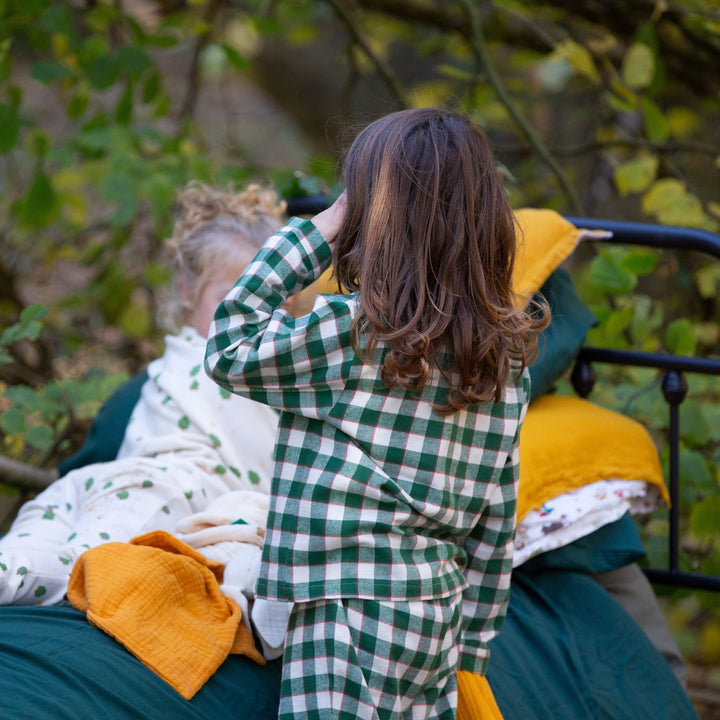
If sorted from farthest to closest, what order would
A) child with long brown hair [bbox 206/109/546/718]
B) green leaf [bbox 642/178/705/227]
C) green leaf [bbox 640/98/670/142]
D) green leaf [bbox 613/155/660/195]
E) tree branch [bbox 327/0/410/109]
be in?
tree branch [bbox 327/0/410/109]
green leaf [bbox 613/155/660/195]
green leaf [bbox 642/178/705/227]
green leaf [bbox 640/98/670/142]
child with long brown hair [bbox 206/109/546/718]

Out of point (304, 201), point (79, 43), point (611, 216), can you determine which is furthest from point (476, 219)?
point (611, 216)

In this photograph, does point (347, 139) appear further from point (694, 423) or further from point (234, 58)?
point (234, 58)

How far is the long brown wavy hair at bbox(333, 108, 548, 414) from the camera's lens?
3.69ft

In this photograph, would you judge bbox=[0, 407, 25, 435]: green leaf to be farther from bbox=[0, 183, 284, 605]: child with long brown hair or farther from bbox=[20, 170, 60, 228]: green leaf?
bbox=[20, 170, 60, 228]: green leaf

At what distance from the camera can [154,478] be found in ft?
5.06

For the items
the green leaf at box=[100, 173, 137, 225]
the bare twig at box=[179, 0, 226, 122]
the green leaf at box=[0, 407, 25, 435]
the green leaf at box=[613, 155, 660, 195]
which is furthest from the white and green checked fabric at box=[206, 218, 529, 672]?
the bare twig at box=[179, 0, 226, 122]

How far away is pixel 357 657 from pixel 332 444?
0.91 feet

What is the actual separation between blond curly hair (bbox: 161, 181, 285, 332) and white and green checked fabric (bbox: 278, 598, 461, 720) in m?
0.93

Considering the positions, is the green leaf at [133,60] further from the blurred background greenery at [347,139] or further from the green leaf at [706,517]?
the green leaf at [706,517]

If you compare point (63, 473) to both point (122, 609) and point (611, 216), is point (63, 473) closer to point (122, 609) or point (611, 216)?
point (122, 609)

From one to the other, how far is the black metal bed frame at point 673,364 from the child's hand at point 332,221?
0.84 meters

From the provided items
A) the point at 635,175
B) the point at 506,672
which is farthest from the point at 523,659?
the point at 635,175

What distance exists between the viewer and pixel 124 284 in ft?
10.4

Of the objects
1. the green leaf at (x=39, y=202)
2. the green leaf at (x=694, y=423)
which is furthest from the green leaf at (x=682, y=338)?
the green leaf at (x=39, y=202)
